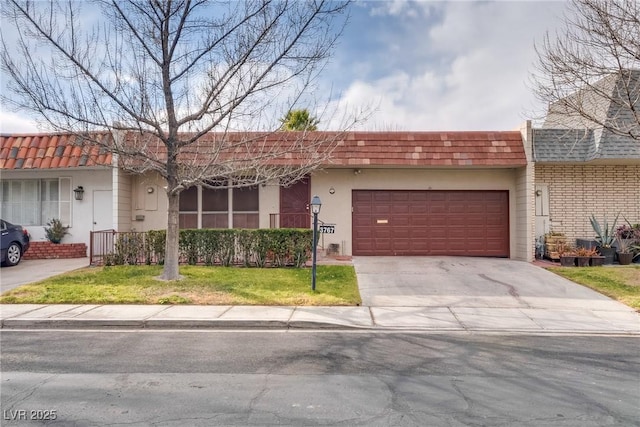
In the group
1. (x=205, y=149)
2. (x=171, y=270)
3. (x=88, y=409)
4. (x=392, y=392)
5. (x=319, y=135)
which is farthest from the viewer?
(x=319, y=135)

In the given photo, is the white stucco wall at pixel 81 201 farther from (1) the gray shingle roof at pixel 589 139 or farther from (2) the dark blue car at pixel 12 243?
(1) the gray shingle roof at pixel 589 139

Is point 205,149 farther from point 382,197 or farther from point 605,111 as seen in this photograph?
point 605,111

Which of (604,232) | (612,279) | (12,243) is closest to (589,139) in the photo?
(604,232)

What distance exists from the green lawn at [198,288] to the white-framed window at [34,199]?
5239mm

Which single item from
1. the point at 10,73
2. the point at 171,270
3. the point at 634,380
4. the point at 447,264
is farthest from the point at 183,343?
the point at 447,264

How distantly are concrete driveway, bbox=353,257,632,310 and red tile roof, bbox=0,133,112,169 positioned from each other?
9287mm

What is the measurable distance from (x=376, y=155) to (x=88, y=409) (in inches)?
434

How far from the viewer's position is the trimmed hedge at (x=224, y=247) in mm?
12070

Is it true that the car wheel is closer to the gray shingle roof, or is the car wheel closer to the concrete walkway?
the concrete walkway

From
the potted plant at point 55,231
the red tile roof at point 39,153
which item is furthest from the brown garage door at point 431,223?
the potted plant at point 55,231

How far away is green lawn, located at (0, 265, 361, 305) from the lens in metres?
8.90

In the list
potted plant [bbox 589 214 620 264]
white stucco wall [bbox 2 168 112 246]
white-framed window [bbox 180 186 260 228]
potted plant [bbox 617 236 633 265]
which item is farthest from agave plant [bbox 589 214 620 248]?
white stucco wall [bbox 2 168 112 246]

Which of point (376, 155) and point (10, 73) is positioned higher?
point (10, 73)

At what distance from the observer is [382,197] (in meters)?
14.8
